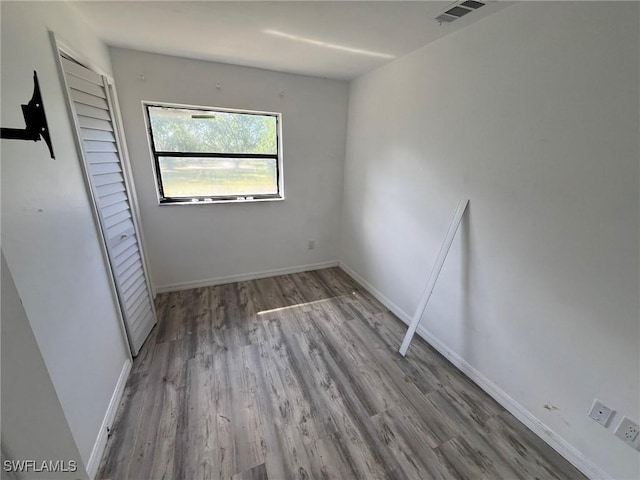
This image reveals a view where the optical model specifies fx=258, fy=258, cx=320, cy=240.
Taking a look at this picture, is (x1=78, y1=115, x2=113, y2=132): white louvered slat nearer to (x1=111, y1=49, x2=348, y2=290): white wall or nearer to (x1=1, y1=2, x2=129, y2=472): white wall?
(x1=1, y1=2, x2=129, y2=472): white wall

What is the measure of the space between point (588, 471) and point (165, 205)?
11.6 ft

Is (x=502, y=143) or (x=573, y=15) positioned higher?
(x=573, y=15)

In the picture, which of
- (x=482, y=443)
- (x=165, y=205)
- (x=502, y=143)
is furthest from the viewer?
(x=165, y=205)

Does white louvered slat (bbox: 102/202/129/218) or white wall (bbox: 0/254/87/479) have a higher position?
white louvered slat (bbox: 102/202/129/218)

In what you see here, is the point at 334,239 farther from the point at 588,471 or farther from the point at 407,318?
the point at 588,471

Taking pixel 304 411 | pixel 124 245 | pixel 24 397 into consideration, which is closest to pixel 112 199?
pixel 124 245

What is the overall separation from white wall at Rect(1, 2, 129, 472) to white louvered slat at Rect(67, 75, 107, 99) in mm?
146

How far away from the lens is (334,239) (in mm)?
3547

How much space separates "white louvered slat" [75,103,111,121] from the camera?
1.47 metres

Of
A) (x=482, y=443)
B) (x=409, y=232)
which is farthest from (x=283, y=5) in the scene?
(x=482, y=443)

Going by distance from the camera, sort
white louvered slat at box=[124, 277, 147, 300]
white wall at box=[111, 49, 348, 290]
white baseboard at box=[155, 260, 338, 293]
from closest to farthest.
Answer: white louvered slat at box=[124, 277, 147, 300], white wall at box=[111, 49, 348, 290], white baseboard at box=[155, 260, 338, 293]

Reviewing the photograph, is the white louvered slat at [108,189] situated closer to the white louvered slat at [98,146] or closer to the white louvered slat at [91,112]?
the white louvered slat at [98,146]

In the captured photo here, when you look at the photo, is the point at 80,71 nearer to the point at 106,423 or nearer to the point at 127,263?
the point at 127,263

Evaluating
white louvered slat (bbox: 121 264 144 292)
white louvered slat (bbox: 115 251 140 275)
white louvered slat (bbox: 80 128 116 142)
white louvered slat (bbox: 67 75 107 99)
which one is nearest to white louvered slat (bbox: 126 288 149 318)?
white louvered slat (bbox: 121 264 144 292)
